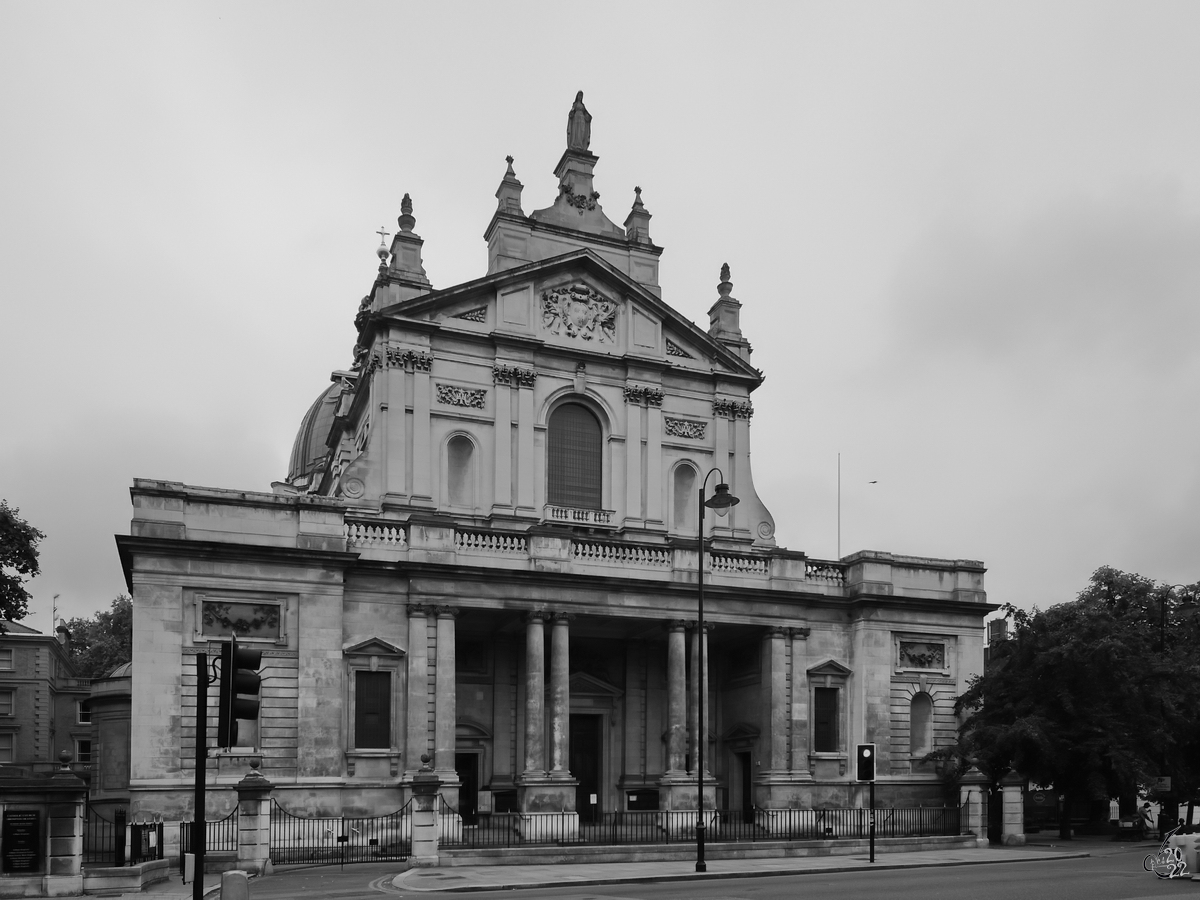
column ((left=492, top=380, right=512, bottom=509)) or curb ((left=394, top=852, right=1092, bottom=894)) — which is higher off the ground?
column ((left=492, top=380, right=512, bottom=509))

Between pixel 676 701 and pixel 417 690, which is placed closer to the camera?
pixel 417 690

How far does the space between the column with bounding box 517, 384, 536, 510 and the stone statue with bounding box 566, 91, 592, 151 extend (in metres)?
9.90

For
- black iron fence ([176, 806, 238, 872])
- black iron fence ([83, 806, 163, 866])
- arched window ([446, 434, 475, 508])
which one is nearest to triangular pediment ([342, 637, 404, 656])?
black iron fence ([176, 806, 238, 872])

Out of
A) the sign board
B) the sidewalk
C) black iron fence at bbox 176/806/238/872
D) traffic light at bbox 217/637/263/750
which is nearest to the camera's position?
traffic light at bbox 217/637/263/750

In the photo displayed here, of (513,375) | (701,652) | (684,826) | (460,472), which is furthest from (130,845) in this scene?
(513,375)

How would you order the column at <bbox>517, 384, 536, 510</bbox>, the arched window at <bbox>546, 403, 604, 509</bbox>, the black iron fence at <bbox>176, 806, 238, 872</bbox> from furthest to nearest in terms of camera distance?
the arched window at <bbox>546, 403, 604, 509</bbox>
the column at <bbox>517, 384, 536, 510</bbox>
the black iron fence at <bbox>176, 806, 238, 872</bbox>

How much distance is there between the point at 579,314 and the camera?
132 feet

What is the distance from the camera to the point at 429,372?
37.8 m

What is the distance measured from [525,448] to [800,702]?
1176 centimetres

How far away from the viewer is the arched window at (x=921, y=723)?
126ft

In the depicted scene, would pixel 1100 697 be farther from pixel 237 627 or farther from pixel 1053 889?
pixel 237 627

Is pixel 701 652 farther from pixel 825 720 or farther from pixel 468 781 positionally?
pixel 825 720

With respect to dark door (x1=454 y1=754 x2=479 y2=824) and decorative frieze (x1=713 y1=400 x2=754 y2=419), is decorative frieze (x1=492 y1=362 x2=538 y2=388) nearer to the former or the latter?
decorative frieze (x1=713 y1=400 x2=754 y2=419)

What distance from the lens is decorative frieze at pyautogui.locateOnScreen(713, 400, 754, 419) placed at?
137ft
